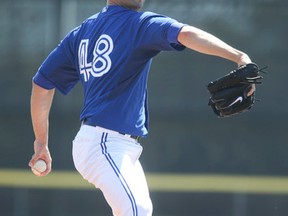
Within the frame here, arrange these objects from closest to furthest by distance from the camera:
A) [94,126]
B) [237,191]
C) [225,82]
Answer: [225,82]
[94,126]
[237,191]

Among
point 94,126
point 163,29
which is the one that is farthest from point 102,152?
point 163,29

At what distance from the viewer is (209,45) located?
3355 mm

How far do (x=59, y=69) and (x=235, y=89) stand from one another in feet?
3.42

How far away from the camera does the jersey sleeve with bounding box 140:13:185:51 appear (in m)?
3.47

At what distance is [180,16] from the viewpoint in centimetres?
629

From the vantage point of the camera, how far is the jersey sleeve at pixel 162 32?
347 cm

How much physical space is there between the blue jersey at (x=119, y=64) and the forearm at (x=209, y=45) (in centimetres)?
12

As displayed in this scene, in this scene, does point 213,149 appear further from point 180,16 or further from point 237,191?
point 180,16

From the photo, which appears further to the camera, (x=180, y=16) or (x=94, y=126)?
(x=180, y=16)

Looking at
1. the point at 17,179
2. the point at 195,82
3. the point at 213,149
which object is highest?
the point at 195,82

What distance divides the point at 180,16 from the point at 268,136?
1.14 m

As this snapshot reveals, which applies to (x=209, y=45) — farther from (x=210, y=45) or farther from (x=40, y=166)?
(x=40, y=166)

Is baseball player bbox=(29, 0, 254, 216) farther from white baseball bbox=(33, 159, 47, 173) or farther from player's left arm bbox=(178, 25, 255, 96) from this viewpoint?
white baseball bbox=(33, 159, 47, 173)

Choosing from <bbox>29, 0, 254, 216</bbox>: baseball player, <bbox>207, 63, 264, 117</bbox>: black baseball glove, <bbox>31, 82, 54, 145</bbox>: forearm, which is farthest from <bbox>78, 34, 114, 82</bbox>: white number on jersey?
<bbox>207, 63, 264, 117</bbox>: black baseball glove
